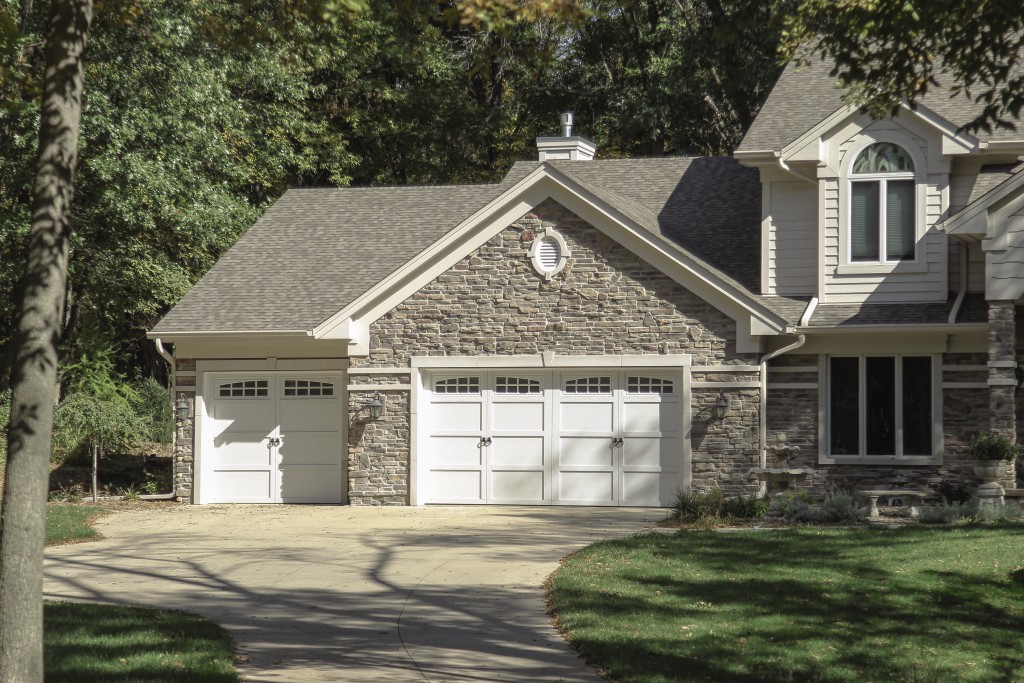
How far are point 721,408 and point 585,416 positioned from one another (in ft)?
7.06

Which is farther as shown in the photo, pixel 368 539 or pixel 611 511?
pixel 611 511

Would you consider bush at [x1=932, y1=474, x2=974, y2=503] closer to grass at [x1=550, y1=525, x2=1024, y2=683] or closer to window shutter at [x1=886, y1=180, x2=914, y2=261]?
grass at [x1=550, y1=525, x2=1024, y2=683]

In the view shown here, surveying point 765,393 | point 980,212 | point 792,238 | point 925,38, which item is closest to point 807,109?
point 792,238

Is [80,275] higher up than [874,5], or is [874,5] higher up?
[874,5]

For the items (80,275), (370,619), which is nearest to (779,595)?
(370,619)

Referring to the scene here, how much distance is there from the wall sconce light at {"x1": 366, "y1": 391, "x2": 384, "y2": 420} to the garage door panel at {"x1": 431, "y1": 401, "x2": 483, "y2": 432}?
855mm

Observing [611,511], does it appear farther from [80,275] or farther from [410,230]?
[80,275]

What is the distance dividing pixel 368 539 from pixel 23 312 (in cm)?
943

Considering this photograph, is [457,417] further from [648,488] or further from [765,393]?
[765,393]

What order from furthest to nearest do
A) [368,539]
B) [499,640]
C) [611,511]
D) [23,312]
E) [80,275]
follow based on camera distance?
[80,275], [611,511], [368,539], [499,640], [23,312]

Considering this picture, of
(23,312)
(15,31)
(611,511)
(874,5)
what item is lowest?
(611,511)

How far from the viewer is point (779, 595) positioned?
10805 millimetres

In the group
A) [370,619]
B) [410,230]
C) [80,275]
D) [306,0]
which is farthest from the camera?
[80,275]

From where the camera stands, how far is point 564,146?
24.3m
